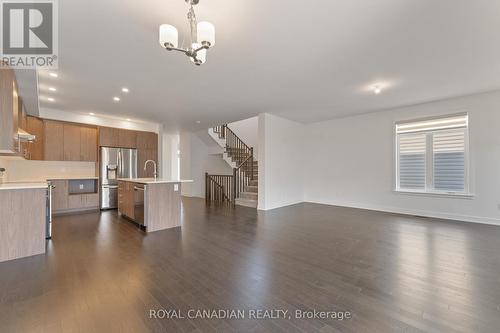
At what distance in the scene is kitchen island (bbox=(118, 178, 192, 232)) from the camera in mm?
4121

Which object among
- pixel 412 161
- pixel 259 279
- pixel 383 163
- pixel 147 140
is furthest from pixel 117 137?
pixel 412 161

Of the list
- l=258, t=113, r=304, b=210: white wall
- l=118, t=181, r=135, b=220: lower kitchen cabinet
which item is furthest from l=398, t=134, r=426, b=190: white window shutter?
l=118, t=181, r=135, b=220: lower kitchen cabinet

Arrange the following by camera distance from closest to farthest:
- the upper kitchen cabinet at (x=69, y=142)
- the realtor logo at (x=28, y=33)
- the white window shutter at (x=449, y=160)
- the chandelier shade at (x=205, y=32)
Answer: the chandelier shade at (x=205, y=32) → the realtor logo at (x=28, y=33) → the white window shutter at (x=449, y=160) → the upper kitchen cabinet at (x=69, y=142)

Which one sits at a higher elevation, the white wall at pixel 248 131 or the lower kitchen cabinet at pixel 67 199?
the white wall at pixel 248 131

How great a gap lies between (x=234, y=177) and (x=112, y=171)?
3810mm

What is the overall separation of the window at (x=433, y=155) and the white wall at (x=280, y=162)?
113 inches

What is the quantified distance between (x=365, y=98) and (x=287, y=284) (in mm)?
4546

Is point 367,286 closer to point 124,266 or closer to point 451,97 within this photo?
point 124,266

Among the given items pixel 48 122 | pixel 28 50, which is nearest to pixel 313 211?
pixel 28 50

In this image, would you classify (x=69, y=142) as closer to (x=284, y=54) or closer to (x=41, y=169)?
(x=41, y=169)

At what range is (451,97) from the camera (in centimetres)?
495

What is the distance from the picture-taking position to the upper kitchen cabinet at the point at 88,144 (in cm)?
613

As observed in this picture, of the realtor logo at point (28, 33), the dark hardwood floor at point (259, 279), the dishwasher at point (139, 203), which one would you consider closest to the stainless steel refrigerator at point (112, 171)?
the dark hardwood floor at point (259, 279)

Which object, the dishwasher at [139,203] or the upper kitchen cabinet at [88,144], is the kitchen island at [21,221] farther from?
the upper kitchen cabinet at [88,144]
